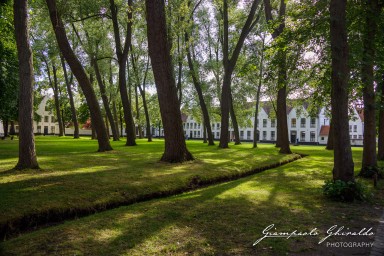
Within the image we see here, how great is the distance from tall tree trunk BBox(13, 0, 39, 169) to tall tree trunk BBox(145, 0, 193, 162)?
179 inches

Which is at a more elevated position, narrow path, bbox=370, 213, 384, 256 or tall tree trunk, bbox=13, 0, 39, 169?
tall tree trunk, bbox=13, 0, 39, 169

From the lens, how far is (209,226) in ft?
18.0

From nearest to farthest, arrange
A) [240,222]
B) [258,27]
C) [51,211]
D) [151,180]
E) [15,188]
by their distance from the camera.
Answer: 1. [240,222]
2. [51,211]
3. [15,188]
4. [151,180]
5. [258,27]

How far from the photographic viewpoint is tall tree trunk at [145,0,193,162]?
1241 centimetres

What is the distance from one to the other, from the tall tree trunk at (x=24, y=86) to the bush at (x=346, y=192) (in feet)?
28.2

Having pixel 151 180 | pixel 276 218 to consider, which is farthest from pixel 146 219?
pixel 151 180

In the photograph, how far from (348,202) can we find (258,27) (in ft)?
81.5

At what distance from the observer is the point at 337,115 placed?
26.6 feet

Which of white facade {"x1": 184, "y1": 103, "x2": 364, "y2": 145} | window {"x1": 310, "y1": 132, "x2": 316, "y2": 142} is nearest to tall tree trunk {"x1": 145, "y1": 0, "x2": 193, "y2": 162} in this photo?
white facade {"x1": 184, "y1": 103, "x2": 364, "y2": 145}

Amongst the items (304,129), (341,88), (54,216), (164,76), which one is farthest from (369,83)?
(304,129)

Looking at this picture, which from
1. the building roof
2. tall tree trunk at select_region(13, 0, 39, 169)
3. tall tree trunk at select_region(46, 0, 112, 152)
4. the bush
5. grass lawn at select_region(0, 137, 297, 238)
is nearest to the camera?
grass lawn at select_region(0, 137, 297, 238)

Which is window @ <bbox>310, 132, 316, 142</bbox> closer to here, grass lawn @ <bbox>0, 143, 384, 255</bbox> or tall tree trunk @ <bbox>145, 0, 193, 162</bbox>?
tall tree trunk @ <bbox>145, 0, 193, 162</bbox>

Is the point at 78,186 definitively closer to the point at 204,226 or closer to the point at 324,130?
the point at 204,226

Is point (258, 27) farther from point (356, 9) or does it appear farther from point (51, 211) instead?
point (51, 211)
